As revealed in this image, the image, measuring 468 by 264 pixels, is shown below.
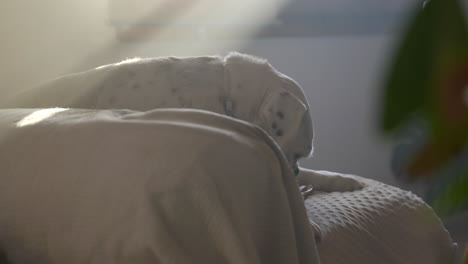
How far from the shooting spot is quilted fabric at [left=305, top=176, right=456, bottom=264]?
120cm

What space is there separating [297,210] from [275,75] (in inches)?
32.8

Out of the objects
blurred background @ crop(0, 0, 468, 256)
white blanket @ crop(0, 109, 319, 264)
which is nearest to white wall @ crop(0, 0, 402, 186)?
blurred background @ crop(0, 0, 468, 256)

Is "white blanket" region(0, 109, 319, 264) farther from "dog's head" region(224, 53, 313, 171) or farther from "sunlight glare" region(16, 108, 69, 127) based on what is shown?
"dog's head" region(224, 53, 313, 171)

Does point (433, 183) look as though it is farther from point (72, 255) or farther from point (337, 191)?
point (337, 191)

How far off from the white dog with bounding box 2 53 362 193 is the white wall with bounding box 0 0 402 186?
888 millimetres

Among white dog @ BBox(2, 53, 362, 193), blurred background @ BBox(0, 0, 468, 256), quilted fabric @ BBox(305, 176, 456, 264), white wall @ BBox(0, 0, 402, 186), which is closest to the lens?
quilted fabric @ BBox(305, 176, 456, 264)

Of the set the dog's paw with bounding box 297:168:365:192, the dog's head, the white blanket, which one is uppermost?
the white blanket

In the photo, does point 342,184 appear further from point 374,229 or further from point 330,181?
point 374,229

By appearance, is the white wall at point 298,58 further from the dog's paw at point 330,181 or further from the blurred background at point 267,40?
the dog's paw at point 330,181

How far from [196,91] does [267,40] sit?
1452mm

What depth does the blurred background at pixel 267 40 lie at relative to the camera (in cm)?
254

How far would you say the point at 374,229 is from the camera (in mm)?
1313

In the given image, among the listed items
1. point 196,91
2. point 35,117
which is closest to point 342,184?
point 196,91

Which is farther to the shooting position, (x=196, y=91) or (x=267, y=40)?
(x=267, y=40)
